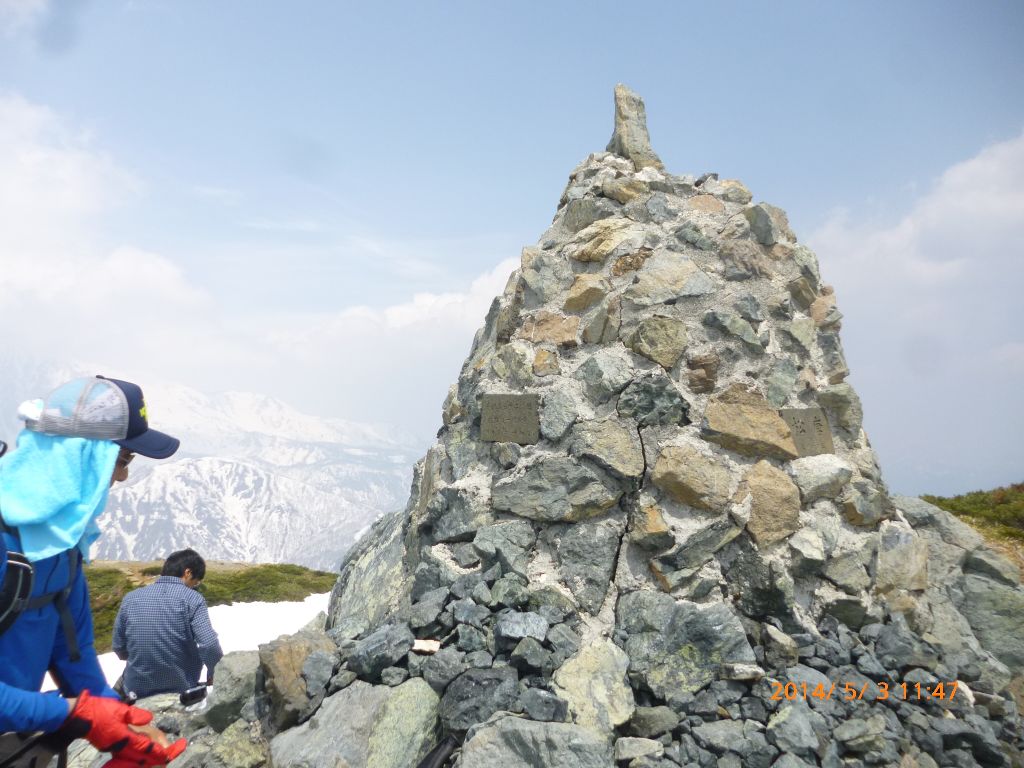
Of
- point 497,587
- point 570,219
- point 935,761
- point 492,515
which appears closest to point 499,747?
point 497,587

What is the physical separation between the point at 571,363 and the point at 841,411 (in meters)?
2.85

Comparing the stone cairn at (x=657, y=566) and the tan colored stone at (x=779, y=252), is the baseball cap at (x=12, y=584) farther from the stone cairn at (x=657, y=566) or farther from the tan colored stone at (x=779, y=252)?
the tan colored stone at (x=779, y=252)

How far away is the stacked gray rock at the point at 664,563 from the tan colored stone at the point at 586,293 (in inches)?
1.3

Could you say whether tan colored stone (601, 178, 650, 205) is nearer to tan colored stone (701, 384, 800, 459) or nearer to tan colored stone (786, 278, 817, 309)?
tan colored stone (786, 278, 817, 309)

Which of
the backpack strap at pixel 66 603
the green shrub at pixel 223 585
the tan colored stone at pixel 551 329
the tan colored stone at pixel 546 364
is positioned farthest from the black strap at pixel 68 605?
the green shrub at pixel 223 585

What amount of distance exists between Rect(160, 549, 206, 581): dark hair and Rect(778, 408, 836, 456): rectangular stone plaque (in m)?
5.90

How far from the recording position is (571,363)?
18.7 feet

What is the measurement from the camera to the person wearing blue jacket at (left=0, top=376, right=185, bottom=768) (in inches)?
94.8

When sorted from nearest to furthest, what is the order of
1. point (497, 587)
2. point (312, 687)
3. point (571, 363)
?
point (312, 687), point (497, 587), point (571, 363)

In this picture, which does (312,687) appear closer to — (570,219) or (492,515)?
(492,515)

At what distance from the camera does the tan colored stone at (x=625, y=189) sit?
265 inches

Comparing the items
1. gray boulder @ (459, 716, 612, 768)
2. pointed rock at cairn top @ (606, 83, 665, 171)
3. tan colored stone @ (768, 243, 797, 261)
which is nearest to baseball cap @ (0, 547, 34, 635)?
gray boulder @ (459, 716, 612, 768)

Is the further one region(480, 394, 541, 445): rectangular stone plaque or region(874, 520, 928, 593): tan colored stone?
region(480, 394, 541, 445): rectangular stone plaque

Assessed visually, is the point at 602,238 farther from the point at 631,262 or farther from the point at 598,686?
the point at 598,686
